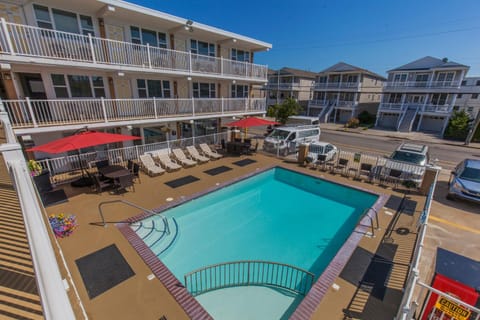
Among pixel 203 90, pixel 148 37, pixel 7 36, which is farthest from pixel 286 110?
pixel 7 36

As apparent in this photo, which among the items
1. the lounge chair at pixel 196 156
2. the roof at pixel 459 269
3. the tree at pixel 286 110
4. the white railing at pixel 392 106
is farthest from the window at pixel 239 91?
the white railing at pixel 392 106

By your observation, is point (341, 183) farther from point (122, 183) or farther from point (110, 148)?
point (110, 148)

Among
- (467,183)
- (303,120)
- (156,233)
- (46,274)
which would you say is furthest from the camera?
(303,120)

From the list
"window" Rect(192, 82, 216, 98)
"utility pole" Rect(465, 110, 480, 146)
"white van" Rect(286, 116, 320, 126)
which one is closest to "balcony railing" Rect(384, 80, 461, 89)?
"utility pole" Rect(465, 110, 480, 146)

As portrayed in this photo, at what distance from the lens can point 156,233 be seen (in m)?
7.84

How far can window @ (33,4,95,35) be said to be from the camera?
9.84m

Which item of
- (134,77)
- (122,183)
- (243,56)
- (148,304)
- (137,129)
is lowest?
(148,304)

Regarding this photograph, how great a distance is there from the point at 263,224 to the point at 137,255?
4.92 metres

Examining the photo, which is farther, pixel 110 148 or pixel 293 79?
pixel 293 79

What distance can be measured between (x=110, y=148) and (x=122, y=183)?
471cm

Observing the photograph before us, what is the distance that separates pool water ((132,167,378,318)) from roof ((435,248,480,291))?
10.5 feet

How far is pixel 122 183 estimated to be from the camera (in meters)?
9.67

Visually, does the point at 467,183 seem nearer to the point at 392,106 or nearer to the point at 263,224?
the point at 263,224

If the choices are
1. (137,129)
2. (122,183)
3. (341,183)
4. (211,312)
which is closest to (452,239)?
(341,183)
